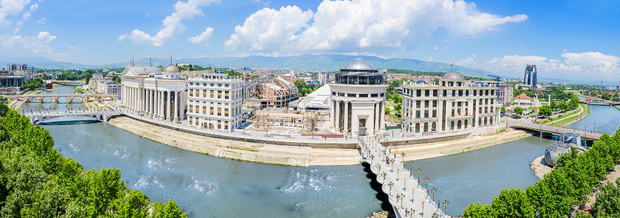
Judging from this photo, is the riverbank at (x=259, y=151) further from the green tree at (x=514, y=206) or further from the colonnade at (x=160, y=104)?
the green tree at (x=514, y=206)

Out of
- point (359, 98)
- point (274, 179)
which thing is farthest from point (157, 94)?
point (274, 179)

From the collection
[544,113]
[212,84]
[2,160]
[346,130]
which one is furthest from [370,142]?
[544,113]

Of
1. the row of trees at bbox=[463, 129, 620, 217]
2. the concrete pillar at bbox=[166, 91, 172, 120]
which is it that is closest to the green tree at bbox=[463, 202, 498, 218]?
the row of trees at bbox=[463, 129, 620, 217]

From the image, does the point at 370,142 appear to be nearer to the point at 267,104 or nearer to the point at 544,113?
the point at 267,104

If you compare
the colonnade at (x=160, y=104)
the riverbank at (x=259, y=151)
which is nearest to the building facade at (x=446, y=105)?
the riverbank at (x=259, y=151)

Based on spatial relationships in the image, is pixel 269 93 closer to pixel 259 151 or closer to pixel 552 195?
pixel 259 151

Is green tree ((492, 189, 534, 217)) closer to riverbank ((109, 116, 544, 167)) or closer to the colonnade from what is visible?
riverbank ((109, 116, 544, 167))
